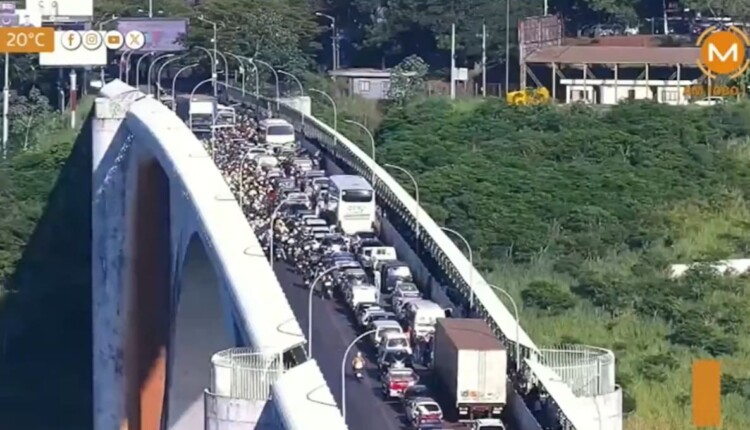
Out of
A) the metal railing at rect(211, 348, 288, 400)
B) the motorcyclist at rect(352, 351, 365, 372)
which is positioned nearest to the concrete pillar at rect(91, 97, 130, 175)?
the motorcyclist at rect(352, 351, 365, 372)

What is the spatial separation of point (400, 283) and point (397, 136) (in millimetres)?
38885

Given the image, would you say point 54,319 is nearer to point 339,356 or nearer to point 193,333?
point 193,333

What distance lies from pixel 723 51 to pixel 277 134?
91.3 ft

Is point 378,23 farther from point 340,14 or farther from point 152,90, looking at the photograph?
point 152,90

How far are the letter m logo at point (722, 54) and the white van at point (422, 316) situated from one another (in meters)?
43.7

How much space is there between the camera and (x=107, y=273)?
4850 cm

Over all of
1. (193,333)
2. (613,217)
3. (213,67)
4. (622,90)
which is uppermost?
(213,67)

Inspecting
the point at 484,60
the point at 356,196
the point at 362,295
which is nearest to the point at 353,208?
the point at 356,196

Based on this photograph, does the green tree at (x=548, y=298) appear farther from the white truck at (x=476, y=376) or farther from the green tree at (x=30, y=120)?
the green tree at (x=30, y=120)

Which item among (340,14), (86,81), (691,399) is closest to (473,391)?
(691,399)

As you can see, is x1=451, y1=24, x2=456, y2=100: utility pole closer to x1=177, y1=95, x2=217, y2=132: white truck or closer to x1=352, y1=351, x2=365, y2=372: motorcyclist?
x1=177, y1=95, x2=217, y2=132: white truck

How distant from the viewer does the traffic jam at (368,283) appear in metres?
25.0

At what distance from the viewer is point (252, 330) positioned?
25.2 meters

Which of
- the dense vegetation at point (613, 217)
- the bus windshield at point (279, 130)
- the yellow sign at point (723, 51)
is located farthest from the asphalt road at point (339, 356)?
the yellow sign at point (723, 51)
